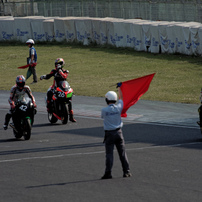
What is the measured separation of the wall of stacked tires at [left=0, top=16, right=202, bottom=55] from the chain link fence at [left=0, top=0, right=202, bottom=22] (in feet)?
17.9

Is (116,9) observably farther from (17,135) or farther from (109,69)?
(17,135)

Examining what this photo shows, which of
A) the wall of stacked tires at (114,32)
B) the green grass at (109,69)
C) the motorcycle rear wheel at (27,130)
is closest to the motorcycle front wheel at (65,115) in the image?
the motorcycle rear wheel at (27,130)

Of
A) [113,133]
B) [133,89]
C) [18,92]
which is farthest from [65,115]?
[113,133]

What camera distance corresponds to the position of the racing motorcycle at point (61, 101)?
705 inches

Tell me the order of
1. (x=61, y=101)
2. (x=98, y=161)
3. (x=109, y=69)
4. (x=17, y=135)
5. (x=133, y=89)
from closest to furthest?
(x=98, y=161), (x=133, y=89), (x=17, y=135), (x=61, y=101), (x=109, y=69)

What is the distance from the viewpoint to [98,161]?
12.7 m

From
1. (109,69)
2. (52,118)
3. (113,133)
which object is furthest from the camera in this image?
(109,69)

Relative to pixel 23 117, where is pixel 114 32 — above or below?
below

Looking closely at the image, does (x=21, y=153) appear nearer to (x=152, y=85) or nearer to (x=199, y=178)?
(x=199, y=178)

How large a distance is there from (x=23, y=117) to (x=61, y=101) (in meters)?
2.64

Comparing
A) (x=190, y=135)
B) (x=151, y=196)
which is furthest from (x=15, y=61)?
(x=151, y=196)

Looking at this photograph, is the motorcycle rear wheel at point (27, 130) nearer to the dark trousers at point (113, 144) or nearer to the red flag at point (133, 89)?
the red flag at point (133, 89)

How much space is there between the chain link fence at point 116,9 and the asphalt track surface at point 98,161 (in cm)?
2615

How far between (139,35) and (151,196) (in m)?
30.3
